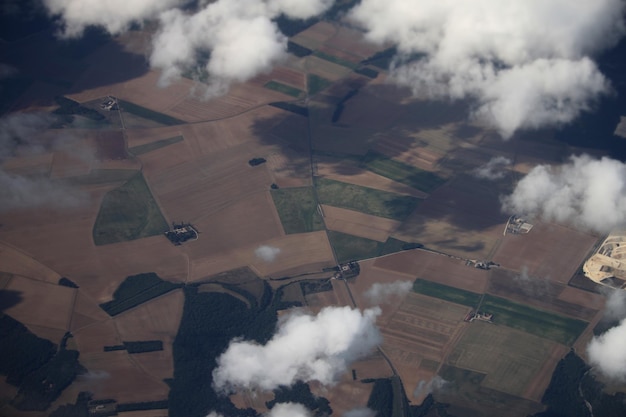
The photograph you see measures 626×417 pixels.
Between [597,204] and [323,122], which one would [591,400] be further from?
[323,122]

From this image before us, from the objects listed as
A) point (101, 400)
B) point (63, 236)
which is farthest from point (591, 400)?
point (63, 236)

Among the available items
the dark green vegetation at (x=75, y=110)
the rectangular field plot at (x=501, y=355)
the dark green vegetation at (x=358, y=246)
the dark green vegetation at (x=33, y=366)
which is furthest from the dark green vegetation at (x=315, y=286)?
the dark green vegetation at (x=75, y=110)

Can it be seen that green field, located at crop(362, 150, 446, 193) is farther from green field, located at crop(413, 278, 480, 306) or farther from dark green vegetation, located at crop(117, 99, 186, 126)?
dark green vegetation, located at crop(117, 99, 186, 126)

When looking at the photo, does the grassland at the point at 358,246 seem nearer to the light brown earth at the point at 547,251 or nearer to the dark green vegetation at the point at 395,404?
the light brown earth at the point at 547,251

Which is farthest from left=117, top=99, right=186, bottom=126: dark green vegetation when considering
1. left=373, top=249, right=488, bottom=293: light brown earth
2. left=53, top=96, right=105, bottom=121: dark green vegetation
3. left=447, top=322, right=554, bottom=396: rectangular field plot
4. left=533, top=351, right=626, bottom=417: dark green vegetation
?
left=533, top=351, right=626, bottom=417: dark green vegetation

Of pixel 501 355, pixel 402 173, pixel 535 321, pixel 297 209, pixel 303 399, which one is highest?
pixel 402 173

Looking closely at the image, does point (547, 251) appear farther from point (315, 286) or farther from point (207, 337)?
point (207, 337)

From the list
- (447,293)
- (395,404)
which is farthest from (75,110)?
(395,404)
